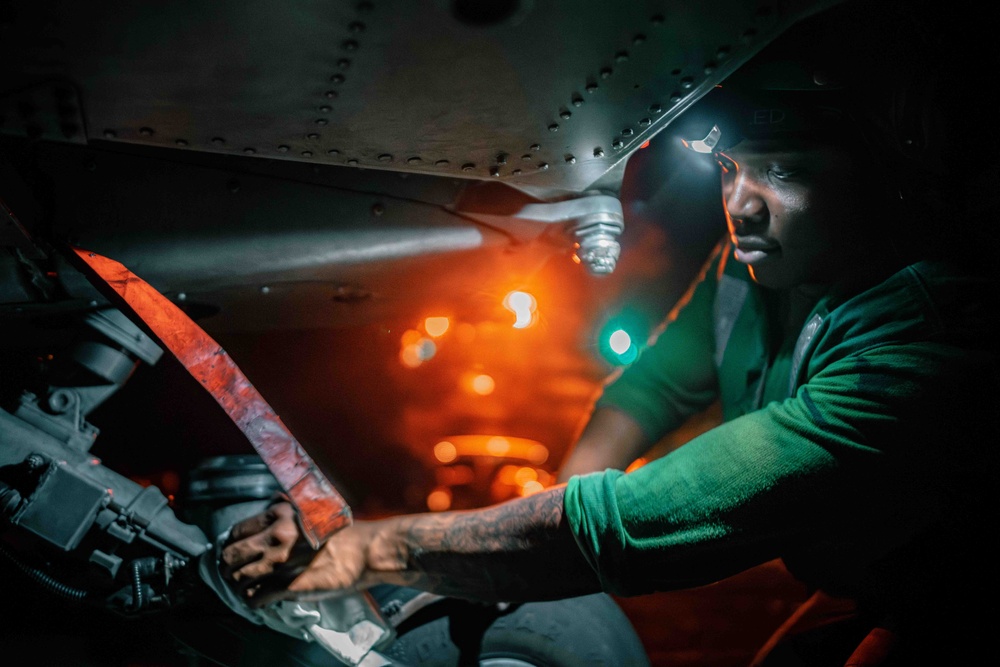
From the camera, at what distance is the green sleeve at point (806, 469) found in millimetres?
1751

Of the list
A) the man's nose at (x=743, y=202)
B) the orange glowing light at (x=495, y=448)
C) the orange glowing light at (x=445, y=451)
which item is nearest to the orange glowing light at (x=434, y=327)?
the orange glowing light at (x=445, y=451)

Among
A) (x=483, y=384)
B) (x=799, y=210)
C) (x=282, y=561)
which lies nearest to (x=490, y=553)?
(x=282, y=561)

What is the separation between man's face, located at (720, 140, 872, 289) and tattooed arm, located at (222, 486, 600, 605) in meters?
1.28

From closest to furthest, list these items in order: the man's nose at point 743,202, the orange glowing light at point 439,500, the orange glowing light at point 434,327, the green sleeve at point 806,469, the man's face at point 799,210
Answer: the green sleeve at point 806,469 → the man's face at point 799,210 → the man's nose at point 743,202 → the orange glowing light at point 434,327 → the orange glowing light at point 439,500

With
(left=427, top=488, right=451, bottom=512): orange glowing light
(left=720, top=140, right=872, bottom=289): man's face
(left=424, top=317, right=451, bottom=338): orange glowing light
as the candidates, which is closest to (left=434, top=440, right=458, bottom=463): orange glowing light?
(left=427, top=488, right=451, bottom=512): orange glowing light

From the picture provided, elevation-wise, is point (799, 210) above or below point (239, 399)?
above

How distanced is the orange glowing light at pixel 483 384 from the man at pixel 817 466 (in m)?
2.66

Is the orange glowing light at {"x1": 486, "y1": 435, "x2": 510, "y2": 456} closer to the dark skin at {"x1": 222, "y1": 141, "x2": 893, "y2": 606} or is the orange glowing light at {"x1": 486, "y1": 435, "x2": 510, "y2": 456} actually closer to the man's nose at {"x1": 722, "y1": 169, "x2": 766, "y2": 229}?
the dark skin at {"x1": 222, "y1": 141, "x2": 893, "y2": 606}

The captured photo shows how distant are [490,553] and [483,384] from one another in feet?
9.94

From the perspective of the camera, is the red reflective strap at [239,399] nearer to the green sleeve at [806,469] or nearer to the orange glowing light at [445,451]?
the green sleeve at [806,469]

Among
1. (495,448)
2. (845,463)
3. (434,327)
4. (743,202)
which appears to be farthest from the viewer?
(495,448)

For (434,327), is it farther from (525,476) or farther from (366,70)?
(366,70)

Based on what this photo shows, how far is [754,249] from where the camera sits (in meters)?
2.40

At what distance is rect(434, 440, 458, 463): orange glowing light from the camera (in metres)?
4.97
